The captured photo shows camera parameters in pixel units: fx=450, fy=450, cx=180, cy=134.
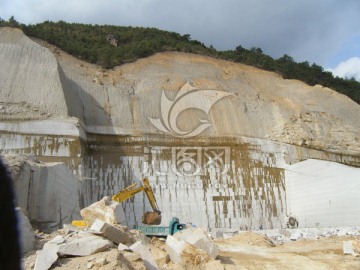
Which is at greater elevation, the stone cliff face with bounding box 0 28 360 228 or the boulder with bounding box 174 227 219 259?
the stone cliff face with bounding box 0 28 360 228

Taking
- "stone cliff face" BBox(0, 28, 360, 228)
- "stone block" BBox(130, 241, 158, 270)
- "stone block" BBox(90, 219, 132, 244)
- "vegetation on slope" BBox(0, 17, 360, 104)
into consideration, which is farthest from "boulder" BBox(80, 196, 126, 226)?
"vegetation on slope" BBox(0, 17, 360, 104)

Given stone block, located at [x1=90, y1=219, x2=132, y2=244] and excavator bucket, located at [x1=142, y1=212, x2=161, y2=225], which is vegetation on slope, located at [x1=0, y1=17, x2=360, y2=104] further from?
stone block, located at [x1=90, y1=219, x2=132, y2=244]

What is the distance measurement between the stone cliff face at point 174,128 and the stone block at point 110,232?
1363cm

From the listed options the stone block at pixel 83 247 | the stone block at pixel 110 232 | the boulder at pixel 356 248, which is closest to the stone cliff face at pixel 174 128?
the boulder at pixel 356 248

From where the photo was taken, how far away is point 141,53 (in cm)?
3341

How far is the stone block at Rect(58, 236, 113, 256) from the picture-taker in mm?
6652

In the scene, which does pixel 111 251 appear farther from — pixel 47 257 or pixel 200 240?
pixel 200 240

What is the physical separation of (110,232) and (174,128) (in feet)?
65.4

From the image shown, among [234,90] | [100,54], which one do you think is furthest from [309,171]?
[100,54]

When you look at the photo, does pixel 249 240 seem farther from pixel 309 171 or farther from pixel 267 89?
pixel 267 89

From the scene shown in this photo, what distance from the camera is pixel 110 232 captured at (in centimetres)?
807

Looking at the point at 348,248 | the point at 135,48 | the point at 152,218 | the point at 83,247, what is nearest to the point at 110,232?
the point at 83,247

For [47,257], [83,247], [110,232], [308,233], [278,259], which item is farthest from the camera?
[308,233]

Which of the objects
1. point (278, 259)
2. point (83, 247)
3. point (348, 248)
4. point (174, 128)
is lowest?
point (278, 259)
